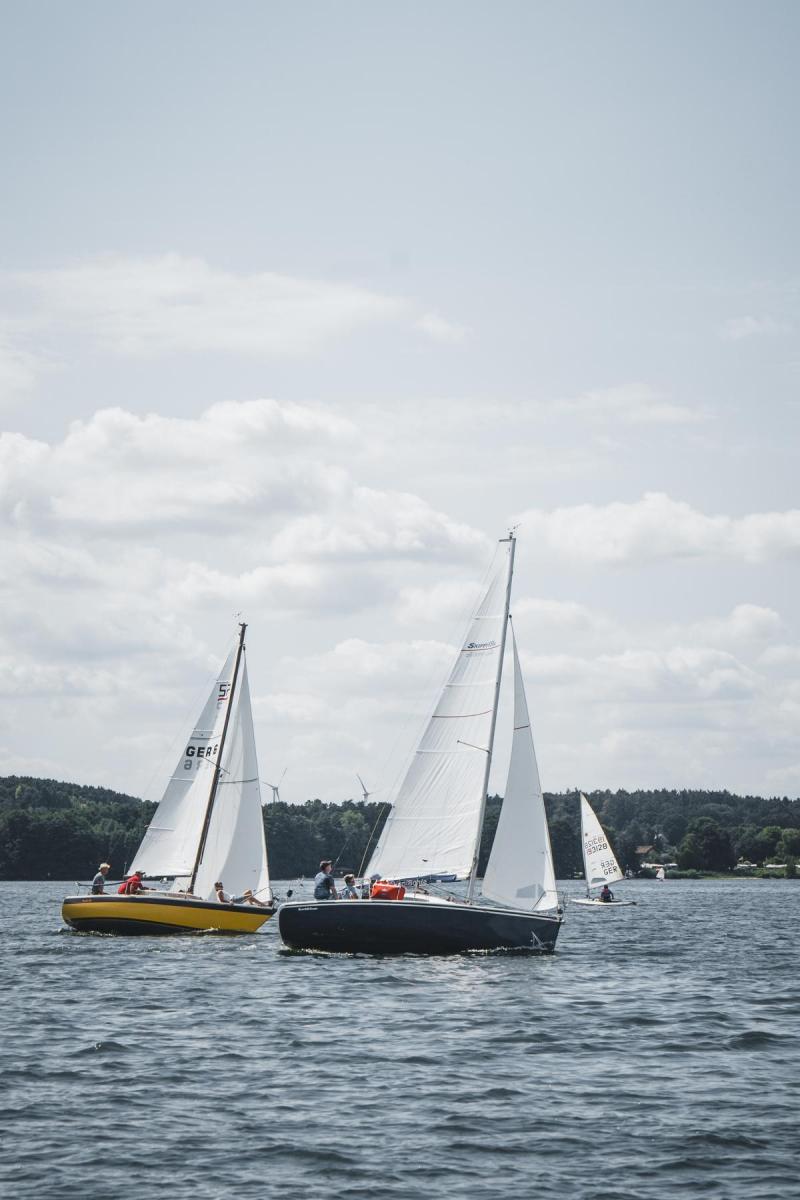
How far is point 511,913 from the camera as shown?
3766 centimetres

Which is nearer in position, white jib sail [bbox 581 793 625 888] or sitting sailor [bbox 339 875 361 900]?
sitting sailor [bbox 339 875 361 900]

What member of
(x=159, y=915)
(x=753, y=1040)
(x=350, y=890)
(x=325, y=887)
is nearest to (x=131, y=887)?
(x=159, y=915)

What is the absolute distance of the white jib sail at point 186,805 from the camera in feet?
168

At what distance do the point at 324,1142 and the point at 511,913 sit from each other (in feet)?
68.6

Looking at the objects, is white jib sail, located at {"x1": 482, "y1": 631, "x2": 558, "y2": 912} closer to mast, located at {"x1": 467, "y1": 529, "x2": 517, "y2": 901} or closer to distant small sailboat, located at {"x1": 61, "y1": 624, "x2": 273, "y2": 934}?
mast, located at {"x1": 467, "y1": 529, "x2": 517, "y2": 901}

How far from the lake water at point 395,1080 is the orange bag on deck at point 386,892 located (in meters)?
1.86

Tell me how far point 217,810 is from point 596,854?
54602mm

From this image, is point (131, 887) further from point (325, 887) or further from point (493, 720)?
point (493, 720)

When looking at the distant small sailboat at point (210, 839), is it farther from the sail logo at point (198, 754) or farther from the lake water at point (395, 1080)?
the lake water at point (395, 1080)

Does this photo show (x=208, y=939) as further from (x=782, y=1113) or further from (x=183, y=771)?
(x=782, y=1113)

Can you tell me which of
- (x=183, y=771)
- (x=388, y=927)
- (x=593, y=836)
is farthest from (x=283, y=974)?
(x=593, y=836)

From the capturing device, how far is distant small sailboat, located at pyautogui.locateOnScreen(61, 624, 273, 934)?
47469 mm

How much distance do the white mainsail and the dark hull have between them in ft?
36.8

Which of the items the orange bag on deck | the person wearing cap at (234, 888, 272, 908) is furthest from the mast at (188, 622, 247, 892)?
the orange bag on deck
